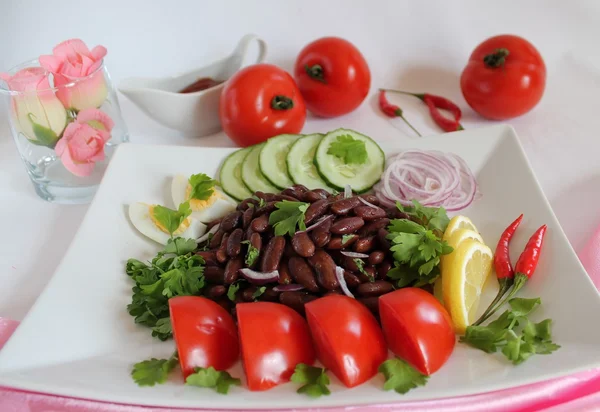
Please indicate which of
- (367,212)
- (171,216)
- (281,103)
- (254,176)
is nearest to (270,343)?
(367,212)

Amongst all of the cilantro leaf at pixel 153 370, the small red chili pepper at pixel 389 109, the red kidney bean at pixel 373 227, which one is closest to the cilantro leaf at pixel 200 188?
the red kidney bean at pixel 373 227

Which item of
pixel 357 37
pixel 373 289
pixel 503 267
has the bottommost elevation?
pixel 503 267

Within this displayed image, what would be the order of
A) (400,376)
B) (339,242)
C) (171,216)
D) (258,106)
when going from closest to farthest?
(400,376) → (339,242) → (171,216) → (258,106)

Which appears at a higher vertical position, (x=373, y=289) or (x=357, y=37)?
(x=357, y=37)

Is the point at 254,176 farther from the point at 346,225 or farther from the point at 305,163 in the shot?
the point at 346,225

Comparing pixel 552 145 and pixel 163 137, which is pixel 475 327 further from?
pixel 163 137

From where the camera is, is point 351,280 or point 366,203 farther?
point 366,203

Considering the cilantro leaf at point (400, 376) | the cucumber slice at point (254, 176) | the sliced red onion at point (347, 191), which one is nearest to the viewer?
the cilantro leaf at point (400, 376)

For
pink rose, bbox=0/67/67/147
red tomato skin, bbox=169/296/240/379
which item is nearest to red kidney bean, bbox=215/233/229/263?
red tomato skin, bbox=169/296/240/379

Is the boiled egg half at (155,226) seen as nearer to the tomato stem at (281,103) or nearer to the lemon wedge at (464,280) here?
the tomato stem at (281,103)
